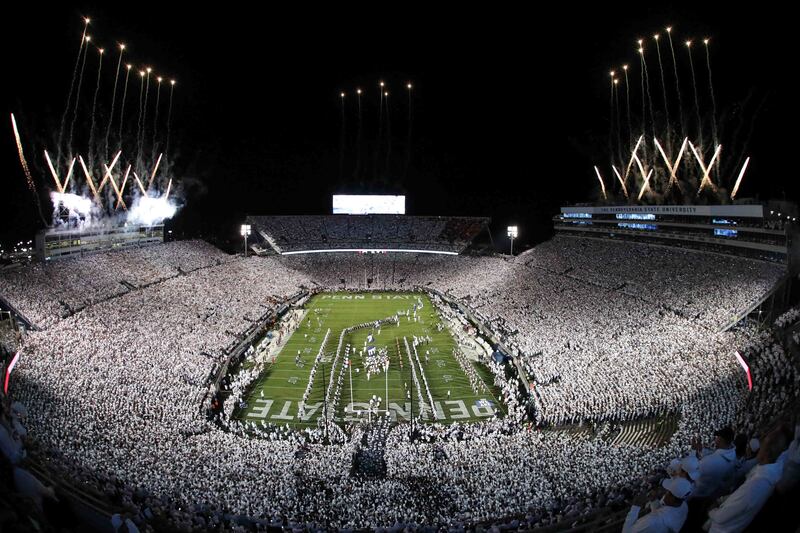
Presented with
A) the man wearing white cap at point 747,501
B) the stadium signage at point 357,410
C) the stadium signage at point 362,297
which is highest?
the man wearing white cap at point 747,501

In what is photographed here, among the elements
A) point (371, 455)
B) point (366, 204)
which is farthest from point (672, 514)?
point (366, 204)

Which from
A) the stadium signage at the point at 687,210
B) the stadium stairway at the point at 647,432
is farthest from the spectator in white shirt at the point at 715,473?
the stadium signage at the point at 687,210

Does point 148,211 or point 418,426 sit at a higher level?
point 148,211

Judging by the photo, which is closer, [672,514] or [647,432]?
[672,514]

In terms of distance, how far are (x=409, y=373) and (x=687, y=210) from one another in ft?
80.8

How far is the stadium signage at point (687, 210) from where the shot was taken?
31.1 metres

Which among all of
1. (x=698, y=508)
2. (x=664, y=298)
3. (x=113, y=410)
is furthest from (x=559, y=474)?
(x=664, y=298)

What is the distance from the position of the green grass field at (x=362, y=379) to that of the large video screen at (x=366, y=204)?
26853 mm

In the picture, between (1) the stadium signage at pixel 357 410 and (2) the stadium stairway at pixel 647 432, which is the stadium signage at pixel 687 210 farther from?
(1) the stadium signage at pixel 357 410

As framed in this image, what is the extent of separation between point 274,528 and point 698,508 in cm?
927

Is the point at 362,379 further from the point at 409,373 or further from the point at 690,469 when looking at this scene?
the point at 690,469

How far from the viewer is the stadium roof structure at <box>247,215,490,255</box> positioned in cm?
6412

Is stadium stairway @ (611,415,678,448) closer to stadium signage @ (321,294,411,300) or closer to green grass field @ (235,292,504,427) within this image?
green grass field @ (235,292,504,427)

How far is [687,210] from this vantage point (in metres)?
37.7
